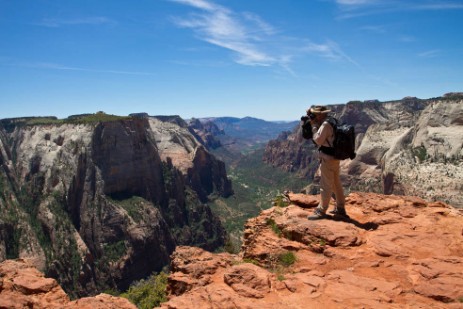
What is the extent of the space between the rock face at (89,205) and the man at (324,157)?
225 feet

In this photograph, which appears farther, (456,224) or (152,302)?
(456,224)

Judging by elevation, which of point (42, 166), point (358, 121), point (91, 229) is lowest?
point (91, 229)

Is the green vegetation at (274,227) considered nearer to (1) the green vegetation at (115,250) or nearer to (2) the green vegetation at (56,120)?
(1) the green vegetation at (115,250)

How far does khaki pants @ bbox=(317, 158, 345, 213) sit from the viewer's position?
13336mm

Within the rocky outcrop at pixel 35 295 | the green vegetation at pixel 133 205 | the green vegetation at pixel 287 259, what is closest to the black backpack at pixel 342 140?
the green vegetation at pixel 287 259

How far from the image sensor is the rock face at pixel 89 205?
2992 inches

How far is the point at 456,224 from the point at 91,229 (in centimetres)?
8150

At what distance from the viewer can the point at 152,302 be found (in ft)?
38.1

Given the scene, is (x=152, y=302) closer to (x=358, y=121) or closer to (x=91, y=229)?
(x=91, y=229)

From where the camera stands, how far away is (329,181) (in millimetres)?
13492

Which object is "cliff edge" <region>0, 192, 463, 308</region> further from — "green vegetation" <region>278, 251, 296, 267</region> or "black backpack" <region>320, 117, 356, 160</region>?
"black backpack" <region>320, 117, 356, 160</region>

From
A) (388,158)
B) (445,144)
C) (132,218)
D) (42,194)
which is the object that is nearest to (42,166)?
(42,194)

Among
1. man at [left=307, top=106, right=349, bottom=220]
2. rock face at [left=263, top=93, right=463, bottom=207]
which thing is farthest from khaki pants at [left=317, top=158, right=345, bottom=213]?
rock face at [left=263, top=93, right=463, bottom=207]

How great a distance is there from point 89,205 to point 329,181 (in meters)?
81.9
